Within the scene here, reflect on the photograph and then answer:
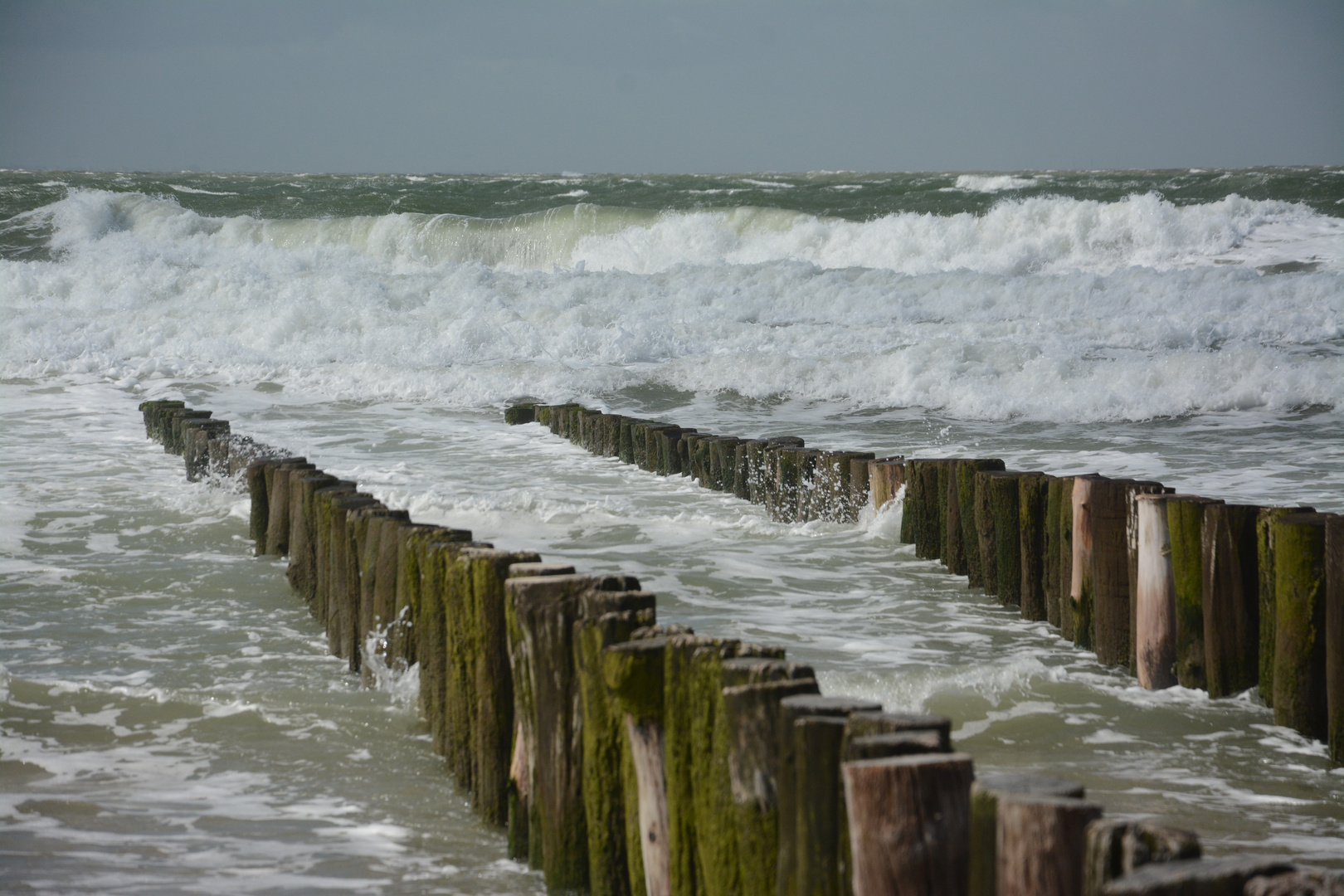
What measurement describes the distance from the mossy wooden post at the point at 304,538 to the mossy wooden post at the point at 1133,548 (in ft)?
11.3

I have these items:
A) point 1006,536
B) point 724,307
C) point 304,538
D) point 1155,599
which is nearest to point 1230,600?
point 1155,599

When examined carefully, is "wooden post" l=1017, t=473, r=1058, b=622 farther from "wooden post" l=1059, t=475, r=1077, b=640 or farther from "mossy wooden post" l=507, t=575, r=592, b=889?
"mossy wooden post" l=507, t=575, r=592, b=889

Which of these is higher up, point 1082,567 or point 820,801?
point 820,801

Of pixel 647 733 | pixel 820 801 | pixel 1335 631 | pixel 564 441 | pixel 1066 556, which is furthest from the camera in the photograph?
pixel 564 441

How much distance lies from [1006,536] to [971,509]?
0.34m

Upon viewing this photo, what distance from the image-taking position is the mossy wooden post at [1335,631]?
349 cm

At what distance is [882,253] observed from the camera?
27.2 m

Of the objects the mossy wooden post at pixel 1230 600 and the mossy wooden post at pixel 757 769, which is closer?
the mossy wooden post at pixel 757 769

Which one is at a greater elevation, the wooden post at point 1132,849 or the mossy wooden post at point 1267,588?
the wooden post at point 1132,849

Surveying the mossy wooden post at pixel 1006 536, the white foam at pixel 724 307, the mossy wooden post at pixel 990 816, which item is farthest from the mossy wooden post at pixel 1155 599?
the white foam at pixel 724 307

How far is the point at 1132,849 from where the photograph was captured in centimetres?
154

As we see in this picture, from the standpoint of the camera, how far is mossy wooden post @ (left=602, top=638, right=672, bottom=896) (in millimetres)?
2551

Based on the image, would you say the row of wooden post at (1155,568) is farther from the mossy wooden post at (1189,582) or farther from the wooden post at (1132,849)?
the wooden post at (1132,849)

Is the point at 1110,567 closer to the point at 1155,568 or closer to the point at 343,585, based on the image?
the point at 1155,568
